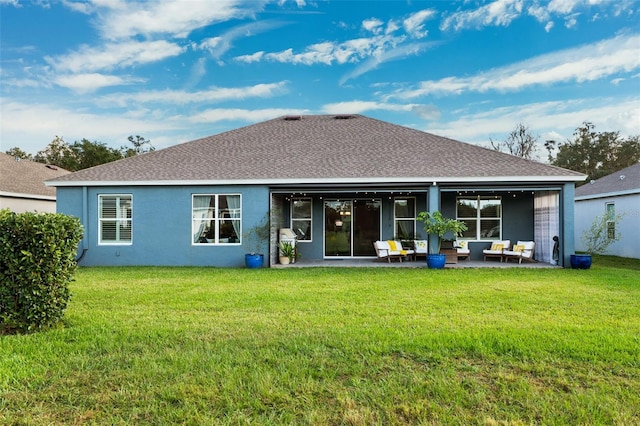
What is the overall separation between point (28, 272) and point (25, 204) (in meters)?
16.0

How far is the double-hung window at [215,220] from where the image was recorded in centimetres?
1233

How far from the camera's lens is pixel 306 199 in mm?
14336

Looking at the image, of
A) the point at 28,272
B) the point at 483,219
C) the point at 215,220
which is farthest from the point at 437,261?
the point at 28,272

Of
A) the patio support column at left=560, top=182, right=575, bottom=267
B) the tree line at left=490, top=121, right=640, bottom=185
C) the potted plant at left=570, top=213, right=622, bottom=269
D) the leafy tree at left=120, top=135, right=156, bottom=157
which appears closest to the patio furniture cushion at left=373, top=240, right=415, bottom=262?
the patio support column at left=560, top=182, right=575, bottom=267

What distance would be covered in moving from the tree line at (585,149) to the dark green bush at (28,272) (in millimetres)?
34321

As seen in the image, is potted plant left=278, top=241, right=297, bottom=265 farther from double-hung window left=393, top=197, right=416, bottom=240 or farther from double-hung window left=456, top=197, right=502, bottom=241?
double-hung window left=456, top=197, right=502, bottom=241

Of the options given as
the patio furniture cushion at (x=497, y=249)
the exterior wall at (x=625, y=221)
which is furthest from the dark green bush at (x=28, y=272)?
the exterior wall at (x=625, y=221)

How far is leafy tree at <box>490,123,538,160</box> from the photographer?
105ft

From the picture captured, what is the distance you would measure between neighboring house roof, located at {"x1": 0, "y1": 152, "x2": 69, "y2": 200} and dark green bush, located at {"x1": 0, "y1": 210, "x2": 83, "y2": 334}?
571 inches

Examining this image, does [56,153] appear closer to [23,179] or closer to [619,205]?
[23,179]

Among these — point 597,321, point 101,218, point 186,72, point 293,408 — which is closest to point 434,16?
point 186,72

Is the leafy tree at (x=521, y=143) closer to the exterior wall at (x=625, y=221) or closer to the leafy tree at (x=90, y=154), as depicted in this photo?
the exterior wall at (x=625, y=221)

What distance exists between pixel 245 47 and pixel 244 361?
15349 mm

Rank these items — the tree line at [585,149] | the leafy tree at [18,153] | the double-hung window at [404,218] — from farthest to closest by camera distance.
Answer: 1. the leafy tree at [18,153]
2. the tree line at [585,149]
3. the double-hung window at [404,218]
